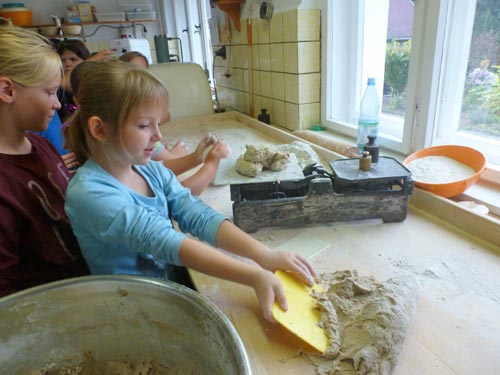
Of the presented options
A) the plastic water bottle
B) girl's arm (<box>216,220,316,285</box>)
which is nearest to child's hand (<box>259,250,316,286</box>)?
girl's arm (<box>216,220,316,285</box>)

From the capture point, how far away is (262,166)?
45.3 inches

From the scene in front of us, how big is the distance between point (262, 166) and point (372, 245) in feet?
1.54

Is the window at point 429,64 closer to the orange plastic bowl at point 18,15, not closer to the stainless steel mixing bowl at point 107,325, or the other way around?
the stainless steel mixing bowl at point 107,325

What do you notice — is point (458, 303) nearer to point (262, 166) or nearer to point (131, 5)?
point (262, 166)

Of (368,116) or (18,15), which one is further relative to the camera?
(18,15)

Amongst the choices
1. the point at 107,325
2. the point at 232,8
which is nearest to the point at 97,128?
the point at 107,325

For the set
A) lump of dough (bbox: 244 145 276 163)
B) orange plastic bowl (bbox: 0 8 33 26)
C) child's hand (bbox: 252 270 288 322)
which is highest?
orange plastic bowl (bbox: 0 8 33 26)

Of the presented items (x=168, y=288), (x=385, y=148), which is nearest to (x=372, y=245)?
(x=168, y=288)

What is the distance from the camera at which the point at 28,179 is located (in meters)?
0.81

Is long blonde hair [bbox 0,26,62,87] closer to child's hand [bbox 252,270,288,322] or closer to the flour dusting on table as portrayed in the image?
child's hand [bbox 252,270,288,322]

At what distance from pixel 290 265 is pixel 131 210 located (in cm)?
31

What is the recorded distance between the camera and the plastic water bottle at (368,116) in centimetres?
130

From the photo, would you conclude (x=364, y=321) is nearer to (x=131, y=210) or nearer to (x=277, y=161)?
(x=131, y=210)

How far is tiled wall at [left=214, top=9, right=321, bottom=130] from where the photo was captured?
1563mm
